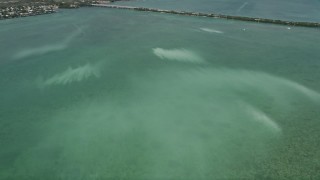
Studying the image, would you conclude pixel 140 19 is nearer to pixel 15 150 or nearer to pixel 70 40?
pixel 70 40

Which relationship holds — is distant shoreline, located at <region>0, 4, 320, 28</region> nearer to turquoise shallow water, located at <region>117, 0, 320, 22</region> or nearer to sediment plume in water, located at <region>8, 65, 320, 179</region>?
turquoise shallow water, located at <region>117, 0, 320, 22</region>

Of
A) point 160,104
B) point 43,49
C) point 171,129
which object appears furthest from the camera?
point 43,49

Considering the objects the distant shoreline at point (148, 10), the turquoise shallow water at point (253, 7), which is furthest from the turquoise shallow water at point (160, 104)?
the turquoise shallow water at point (253, 7)

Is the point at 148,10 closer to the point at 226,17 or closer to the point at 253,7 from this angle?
the point at 226,17

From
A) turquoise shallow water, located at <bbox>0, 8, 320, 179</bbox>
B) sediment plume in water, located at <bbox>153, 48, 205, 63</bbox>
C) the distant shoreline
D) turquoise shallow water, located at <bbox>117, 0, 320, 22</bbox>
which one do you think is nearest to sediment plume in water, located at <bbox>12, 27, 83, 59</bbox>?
turquoise shallow water, located at <bbox>0, 8, 320, 179</bbox>

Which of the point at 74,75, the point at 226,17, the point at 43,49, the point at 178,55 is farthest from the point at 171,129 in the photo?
the point at 226,17
